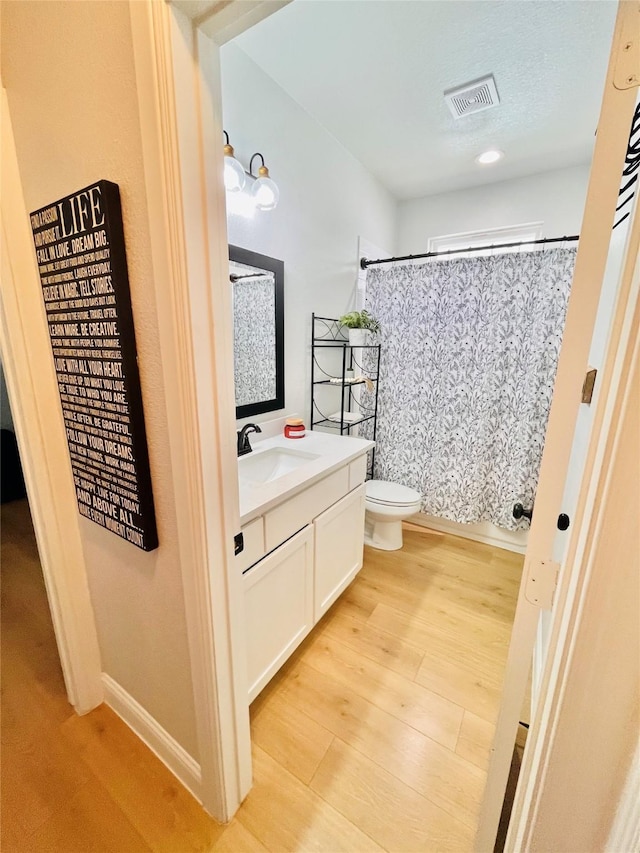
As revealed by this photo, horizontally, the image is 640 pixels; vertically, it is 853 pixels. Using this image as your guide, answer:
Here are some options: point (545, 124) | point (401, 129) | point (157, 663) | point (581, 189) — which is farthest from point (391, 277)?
point (157, 663)

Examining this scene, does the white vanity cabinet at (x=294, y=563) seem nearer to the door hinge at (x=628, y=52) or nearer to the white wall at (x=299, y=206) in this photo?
the white wall at (x=299, y=206)

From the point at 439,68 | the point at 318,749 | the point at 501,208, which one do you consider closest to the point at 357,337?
the point at 439,68

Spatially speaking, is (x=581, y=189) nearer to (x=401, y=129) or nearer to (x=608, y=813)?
(x=401, y=129)

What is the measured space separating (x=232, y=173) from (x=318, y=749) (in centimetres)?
223

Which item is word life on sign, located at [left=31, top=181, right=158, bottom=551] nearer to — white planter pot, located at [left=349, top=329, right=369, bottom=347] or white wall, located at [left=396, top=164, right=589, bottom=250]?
white planter pot, located at [left=349, top=329, right=369, bottom=347]

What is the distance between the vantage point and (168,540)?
35.2 inches

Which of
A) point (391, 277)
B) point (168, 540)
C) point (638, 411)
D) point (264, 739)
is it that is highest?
point (391, 277)

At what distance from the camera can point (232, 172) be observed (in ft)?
4.67

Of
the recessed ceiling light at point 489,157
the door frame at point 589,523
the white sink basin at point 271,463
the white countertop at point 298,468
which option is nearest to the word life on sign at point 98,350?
the white countertop at point 298,468

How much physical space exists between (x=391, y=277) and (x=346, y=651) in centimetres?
227

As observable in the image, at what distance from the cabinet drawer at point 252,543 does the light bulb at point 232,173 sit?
1.35 metres

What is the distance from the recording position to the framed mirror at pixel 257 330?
5.43 ft

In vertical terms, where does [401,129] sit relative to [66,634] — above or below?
above

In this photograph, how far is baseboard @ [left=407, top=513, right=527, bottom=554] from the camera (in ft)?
7.78
